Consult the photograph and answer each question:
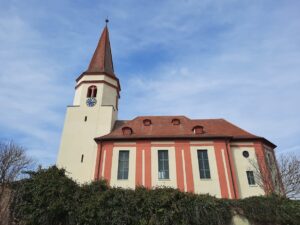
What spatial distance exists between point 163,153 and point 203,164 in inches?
141

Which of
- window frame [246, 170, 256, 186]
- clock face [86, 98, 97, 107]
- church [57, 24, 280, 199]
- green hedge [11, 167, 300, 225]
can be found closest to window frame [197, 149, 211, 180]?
church [57, 24, 280, 199]

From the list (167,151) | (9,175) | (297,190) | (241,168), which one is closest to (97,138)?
(167,151)

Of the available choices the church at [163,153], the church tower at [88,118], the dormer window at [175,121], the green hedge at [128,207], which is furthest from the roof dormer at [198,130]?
the green hedge at [128,207]

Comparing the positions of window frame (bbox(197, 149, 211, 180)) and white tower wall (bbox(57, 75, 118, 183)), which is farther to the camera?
white tower wall (bbox(57, 75, 118, 183))

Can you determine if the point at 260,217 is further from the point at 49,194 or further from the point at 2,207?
the point at 2,207

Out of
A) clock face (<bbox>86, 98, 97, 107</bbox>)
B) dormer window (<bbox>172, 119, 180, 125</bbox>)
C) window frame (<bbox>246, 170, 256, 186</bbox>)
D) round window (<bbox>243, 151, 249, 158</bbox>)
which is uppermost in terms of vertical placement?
clock face (<bbox>86, 98, 97, 107</bbox>)

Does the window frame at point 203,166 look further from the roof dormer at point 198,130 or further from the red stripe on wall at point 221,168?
the roof dormer at point 198,130

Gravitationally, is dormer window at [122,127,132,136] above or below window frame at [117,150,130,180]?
above

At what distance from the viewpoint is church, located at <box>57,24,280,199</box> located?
1867 cm

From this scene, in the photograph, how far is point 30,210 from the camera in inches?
490

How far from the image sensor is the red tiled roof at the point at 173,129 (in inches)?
812

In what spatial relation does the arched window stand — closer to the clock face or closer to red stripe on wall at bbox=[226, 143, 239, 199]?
the clock face

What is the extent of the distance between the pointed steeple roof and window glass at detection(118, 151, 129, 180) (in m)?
10.4

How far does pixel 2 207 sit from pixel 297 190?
18877mm
